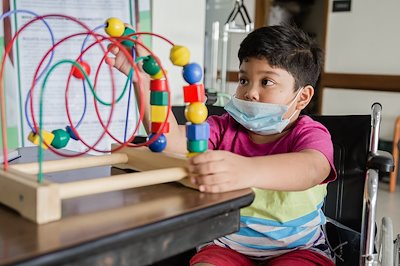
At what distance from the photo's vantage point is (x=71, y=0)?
2004 mm

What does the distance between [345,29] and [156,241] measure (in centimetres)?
368

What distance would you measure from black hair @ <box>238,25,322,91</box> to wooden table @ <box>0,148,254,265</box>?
19.7 inches

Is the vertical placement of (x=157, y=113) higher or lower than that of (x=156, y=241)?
higher

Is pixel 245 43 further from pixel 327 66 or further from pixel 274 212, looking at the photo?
pixel 327 66

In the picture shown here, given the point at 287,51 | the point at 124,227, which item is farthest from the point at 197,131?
the point at 287,51

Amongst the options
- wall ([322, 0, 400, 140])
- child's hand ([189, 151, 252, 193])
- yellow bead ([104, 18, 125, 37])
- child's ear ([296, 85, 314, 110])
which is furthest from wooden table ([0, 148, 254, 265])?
wall ([322, 0, 400, 140])

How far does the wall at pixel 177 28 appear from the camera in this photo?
2227 millimetres

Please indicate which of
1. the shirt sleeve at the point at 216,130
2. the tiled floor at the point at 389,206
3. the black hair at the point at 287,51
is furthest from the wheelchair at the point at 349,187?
the tiled floor at the point at 389,206

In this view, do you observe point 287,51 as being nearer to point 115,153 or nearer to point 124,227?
point 115,153

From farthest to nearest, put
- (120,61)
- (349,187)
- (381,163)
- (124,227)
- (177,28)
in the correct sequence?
(177,28)
(349,187)
(381,163)
(120,61)
(124,227)

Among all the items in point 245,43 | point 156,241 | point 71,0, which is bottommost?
point 156,241

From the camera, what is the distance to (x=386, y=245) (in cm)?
107

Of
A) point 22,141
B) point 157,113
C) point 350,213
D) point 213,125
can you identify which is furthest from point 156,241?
point 22,141

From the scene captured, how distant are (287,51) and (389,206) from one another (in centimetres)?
232
